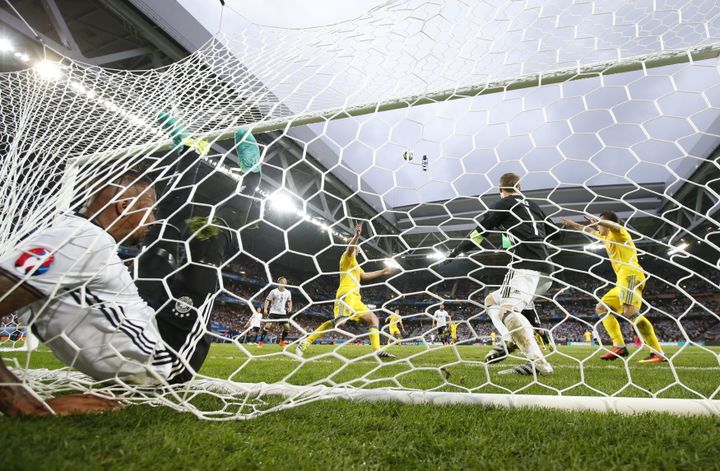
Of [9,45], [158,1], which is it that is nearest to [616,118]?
[9,45]

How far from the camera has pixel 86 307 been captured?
1.33m

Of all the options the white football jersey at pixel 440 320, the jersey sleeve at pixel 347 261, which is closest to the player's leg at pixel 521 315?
the white football jersey at pixel 440 320

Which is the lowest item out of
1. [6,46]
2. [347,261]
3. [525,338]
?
[525,338]

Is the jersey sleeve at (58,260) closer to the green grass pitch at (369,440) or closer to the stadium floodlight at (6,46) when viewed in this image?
the green grass pitch at (369,440)

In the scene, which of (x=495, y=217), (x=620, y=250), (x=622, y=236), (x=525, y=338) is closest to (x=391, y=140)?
(x=495, y=217)

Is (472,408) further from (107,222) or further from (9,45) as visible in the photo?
A: (9,45)

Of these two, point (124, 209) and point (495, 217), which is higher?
point (495, 217)

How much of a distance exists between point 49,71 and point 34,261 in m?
3.20

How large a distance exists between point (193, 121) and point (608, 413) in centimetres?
291

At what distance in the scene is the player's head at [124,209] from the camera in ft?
5.26

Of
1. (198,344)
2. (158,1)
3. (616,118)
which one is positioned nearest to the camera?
(198,344)

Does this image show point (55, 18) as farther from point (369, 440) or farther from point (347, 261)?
point (369, 440)

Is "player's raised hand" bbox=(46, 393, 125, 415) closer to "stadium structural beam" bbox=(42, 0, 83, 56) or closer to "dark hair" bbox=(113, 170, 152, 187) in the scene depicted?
"dark hair" bbox=(113, 170, 152, 187)

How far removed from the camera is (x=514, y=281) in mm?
2980
